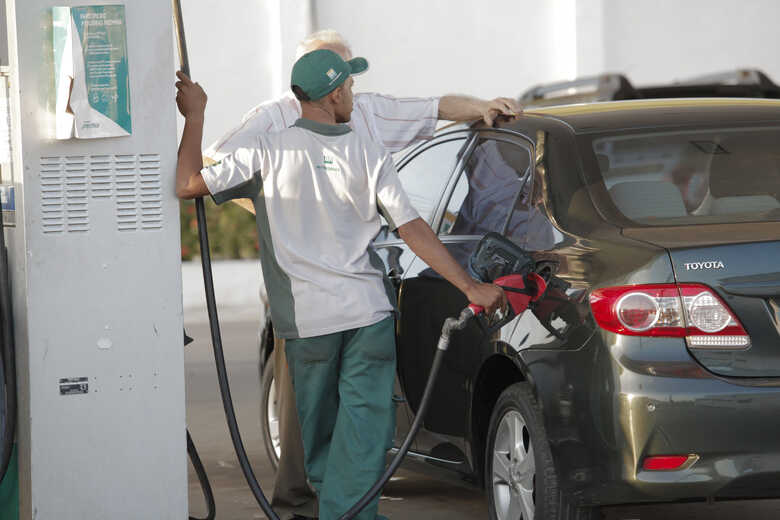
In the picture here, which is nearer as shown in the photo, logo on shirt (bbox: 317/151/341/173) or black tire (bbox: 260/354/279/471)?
logo on shirt (bbox: 317/151/341/173)

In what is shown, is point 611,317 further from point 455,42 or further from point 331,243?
point 455,42

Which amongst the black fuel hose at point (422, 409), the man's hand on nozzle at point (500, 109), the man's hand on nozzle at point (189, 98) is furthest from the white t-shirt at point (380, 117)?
the black fuel hose at point (422, 409)

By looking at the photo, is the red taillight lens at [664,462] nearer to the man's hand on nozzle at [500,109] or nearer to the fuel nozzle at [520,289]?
the fuel nozzle at [520,289]

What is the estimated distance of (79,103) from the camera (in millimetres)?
4547

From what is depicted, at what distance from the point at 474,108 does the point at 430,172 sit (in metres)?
0.54

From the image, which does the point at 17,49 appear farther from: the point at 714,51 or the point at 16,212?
the point at 714,51

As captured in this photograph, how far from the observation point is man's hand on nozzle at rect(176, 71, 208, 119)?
4832 mm

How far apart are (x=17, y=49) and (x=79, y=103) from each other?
258 millimetres

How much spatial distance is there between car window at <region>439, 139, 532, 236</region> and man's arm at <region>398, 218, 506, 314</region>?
1.36 ft

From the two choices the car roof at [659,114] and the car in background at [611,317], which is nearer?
Result: the car in background at [611,317]

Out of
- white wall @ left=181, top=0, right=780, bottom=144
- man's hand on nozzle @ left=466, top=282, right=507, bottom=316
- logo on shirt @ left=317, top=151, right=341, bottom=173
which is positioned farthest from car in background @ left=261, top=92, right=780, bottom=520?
white wall @ left=181, top=0, right=780, bottom=144

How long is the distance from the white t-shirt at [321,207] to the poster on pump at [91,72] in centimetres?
39

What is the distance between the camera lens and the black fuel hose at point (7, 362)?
4602 mm

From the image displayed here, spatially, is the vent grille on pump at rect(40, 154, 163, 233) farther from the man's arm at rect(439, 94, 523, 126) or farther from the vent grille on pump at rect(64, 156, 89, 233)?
the man's arm at rect(439, 94, 523, 126)
